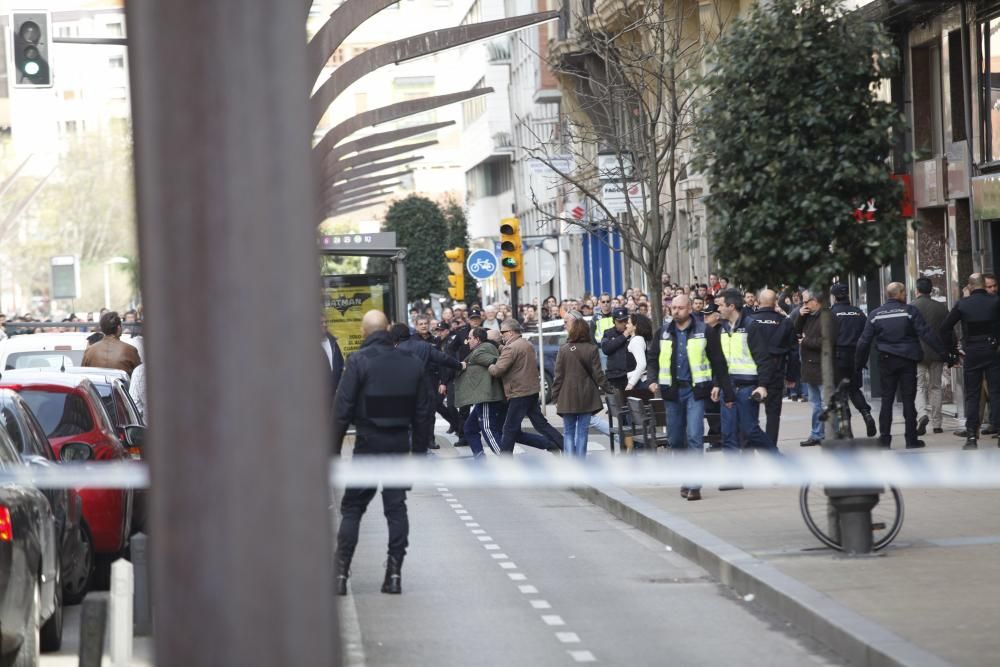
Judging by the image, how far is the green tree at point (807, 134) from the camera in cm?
1410

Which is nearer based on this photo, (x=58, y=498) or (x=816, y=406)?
(x=58, y=498)

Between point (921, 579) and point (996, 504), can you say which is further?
point (996, 504)

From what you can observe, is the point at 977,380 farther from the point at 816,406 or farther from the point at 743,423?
the point at 743,423

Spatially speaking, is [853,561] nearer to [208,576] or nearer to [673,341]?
[673,341]

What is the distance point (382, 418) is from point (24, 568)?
13.0 feet

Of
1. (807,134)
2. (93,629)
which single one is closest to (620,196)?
(807,134)

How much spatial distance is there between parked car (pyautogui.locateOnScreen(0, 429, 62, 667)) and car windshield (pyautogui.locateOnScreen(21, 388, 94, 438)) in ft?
9.48

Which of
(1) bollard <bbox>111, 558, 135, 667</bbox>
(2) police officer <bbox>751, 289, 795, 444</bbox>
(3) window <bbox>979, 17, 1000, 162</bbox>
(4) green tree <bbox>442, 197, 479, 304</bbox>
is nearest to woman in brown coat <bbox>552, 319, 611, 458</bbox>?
(2) police officer <bbox>751, 289, 795, 444</bbox>

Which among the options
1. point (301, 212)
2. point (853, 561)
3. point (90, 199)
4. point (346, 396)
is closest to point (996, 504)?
point (853, 561)

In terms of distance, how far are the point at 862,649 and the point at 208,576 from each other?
677 centimetres

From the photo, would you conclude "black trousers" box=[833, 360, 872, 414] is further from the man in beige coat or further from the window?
the window

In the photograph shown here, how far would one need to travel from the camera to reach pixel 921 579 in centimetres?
1058

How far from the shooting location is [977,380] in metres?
19.8

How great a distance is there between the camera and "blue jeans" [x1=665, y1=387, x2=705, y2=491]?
1722 cm
